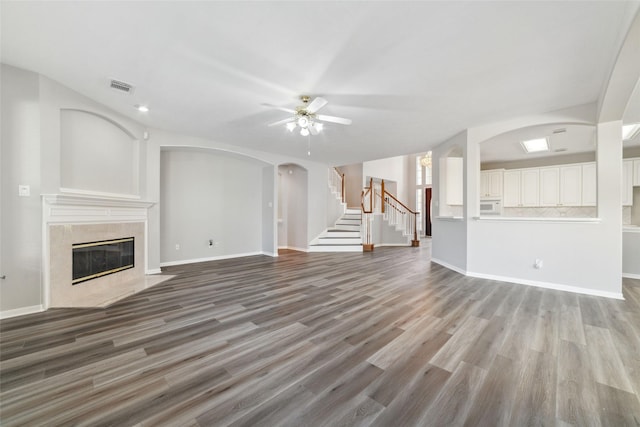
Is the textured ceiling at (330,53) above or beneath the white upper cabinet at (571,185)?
above

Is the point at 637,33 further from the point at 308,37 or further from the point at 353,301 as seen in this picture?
the point at 353,301

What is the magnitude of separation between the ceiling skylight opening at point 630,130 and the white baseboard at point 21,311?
865 centimetres

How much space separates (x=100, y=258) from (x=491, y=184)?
864 cm

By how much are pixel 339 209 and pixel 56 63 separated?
25.1ft

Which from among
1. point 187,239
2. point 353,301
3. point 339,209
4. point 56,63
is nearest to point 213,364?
point 353,301

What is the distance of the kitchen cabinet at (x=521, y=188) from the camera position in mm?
6113

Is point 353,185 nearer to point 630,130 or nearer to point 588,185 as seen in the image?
point 588,185

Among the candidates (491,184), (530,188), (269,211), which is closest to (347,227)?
(269,211)

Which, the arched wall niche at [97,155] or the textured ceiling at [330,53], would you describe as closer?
the textured ceiling at [330,53]

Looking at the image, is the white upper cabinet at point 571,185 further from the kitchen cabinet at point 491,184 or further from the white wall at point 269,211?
the white wall at point 269,211

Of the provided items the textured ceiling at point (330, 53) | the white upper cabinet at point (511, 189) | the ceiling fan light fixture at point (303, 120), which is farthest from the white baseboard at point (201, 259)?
the white upper cabinet at point (511, 189)

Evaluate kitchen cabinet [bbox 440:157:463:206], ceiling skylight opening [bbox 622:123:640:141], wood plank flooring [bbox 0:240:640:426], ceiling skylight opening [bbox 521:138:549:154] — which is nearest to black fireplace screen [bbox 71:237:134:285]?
wood plank flooring [bbox 0:240:640:426]

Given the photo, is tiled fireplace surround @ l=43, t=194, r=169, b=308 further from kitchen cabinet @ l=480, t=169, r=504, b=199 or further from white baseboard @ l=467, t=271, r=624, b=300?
kitchen cabinet @ l=480, t=169, r=504, b=199

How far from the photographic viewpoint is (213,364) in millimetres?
1843
